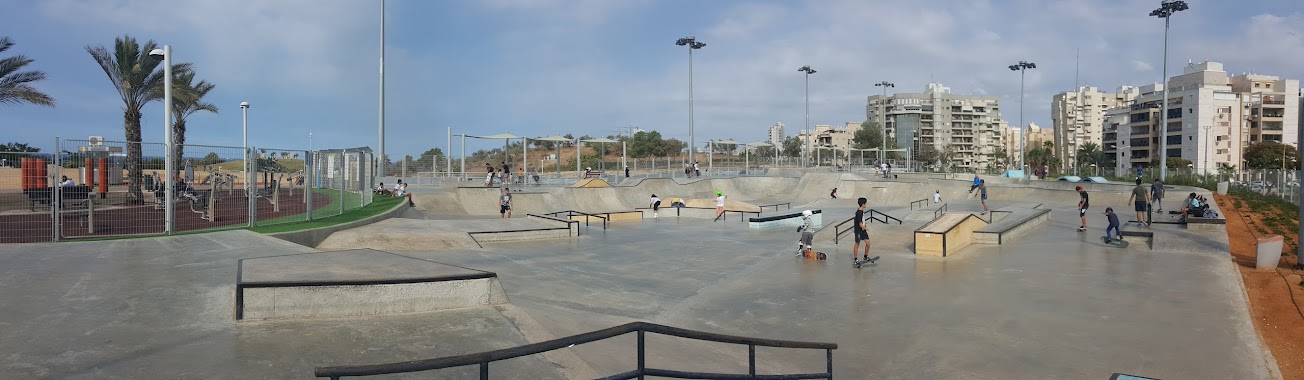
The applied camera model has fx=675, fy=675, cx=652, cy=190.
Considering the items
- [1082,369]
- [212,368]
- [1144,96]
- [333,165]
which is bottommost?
[1082,369]

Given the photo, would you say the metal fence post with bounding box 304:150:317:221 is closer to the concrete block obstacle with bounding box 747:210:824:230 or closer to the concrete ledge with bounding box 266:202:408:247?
the concrete ledge with bounding box 266:202:408:247

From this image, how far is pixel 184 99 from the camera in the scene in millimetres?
24250

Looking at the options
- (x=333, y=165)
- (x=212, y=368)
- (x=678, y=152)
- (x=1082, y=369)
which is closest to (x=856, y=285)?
A: (x=1082, y=369)

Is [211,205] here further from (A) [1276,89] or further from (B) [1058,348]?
(A) [1276,89]

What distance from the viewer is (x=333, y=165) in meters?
20.1

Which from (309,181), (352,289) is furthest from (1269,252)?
(309,181)

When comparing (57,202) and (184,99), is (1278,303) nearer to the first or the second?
(57,202)

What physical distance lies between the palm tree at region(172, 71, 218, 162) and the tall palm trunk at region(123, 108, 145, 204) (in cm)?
111

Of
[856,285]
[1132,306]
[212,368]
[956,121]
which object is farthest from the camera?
[956,121]

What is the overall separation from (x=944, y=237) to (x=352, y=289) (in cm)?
1215

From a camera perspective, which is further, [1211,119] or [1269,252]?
[1211,119]

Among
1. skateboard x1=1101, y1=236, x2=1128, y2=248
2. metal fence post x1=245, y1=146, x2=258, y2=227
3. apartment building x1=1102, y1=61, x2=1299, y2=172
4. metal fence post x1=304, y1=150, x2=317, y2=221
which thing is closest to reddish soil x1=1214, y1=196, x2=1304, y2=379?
skateboard x1=1101, y1=236, x2=1128, y2=248

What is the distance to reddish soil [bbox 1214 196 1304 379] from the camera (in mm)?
7367

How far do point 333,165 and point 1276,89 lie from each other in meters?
112
